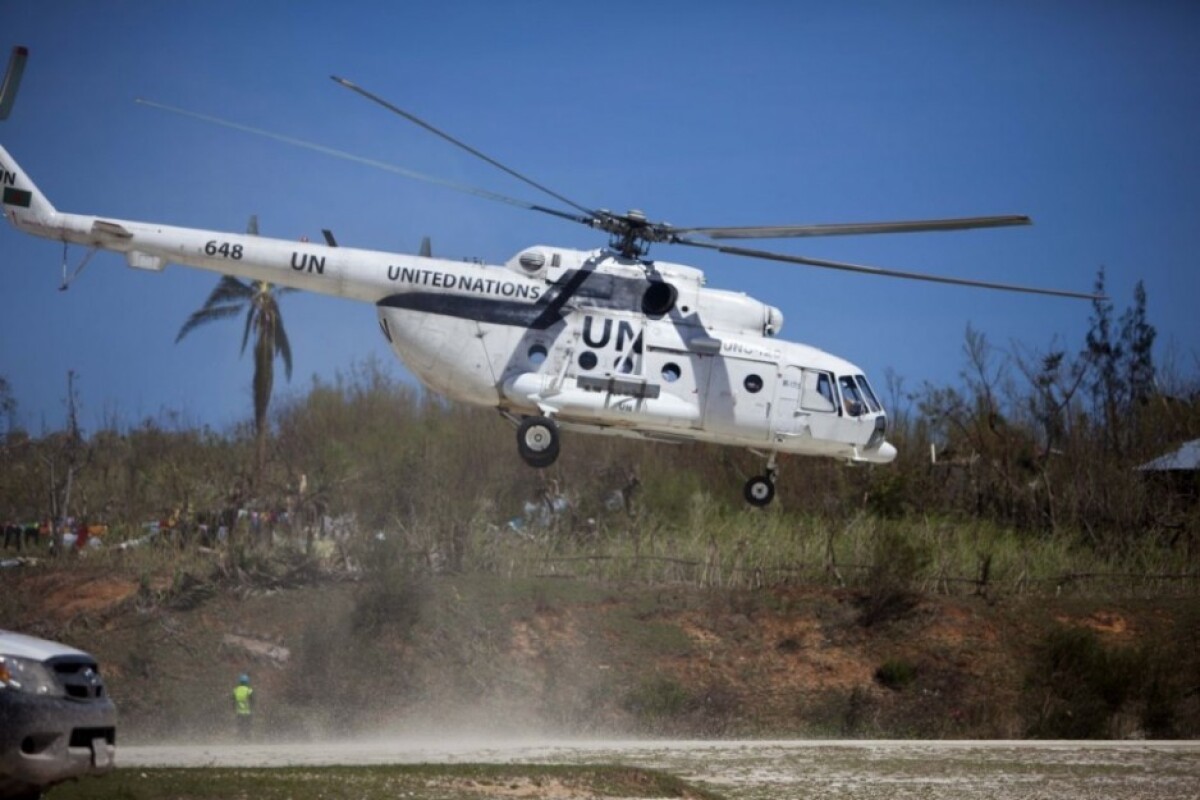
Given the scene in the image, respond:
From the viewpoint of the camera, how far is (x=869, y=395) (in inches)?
1010

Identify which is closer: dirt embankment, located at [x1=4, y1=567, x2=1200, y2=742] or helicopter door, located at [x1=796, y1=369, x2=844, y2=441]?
helicopter door, located at [x1=796, y1=369, x2=844, y2=441]

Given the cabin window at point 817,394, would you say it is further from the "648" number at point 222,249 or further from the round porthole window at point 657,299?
the "648" number at point 222,249

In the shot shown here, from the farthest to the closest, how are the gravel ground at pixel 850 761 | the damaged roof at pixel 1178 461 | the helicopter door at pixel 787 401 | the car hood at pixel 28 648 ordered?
1. the damaged roof at pixel 1178 461
2. the helicopter door at pixel 787 401
3. the gravel ground at pixel 850 761
4. the car hood at pixel 28 648

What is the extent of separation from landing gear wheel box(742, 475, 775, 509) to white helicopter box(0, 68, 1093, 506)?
483mm

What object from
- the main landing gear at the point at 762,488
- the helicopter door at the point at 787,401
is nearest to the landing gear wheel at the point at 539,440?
the main landing gear at the point at 762,488

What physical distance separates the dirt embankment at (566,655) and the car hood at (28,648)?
14.8 meters

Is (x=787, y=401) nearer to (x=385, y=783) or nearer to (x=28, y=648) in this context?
(x=385, y=783)

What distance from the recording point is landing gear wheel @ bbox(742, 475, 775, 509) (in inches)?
1002

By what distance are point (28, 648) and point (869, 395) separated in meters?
17.1

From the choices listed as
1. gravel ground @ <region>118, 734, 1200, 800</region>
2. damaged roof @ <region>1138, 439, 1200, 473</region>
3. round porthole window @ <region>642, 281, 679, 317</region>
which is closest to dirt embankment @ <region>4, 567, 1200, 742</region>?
gravel ground @ <region>118, 734, 1200, 800</region>

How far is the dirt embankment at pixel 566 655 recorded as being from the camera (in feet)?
90.7

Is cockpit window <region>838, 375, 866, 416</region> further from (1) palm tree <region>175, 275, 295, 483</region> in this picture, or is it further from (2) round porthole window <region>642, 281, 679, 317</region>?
(1) palm tree <region>175, 275, 295, 483</region>

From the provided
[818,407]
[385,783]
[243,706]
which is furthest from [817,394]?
[385,783]

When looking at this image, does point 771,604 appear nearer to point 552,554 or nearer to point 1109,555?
point 552,554
